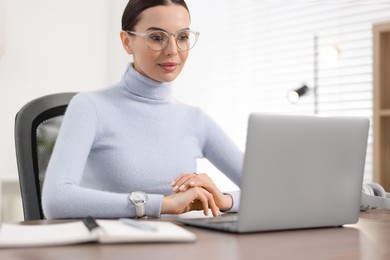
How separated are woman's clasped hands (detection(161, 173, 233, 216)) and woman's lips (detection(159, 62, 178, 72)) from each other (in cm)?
36

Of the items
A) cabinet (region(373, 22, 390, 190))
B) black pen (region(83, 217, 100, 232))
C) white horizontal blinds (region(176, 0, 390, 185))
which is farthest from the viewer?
white horizontal blinds (region(176, 0, 390, 185))

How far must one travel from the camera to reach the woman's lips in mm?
1731

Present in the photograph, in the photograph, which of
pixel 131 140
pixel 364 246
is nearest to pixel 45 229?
pixel 364 246

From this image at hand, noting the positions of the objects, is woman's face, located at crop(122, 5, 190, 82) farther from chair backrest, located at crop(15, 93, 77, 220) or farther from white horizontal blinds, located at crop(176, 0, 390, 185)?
Result: white horizontal blinds, located at crop(176, 0, 390, 185)

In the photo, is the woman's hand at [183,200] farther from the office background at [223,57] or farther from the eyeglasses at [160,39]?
the office background at [223,57]

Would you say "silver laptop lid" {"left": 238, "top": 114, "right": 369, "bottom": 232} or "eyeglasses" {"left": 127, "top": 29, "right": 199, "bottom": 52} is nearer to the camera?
"silver laptop lid" {"left": 238, "top": 114, "right": 369, "bottom": 232}

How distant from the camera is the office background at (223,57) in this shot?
12.0 feet

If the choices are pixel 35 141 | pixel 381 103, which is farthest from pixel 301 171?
pixel 381 103

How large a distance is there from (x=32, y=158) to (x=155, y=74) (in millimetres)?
422

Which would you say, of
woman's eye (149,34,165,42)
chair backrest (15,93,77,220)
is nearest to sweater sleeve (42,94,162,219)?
chair backrest (15,93,77,220)

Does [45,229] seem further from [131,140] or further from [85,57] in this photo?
[85,57]

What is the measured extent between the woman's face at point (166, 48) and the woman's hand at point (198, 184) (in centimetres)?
36

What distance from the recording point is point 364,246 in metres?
1.01

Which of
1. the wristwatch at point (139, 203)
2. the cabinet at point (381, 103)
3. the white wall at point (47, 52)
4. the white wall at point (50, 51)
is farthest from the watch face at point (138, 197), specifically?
the white wall at point (47, 52)
